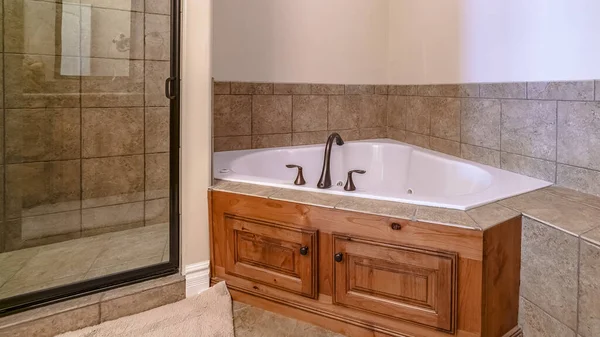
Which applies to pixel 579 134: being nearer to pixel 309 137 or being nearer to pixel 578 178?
pixel 578 178

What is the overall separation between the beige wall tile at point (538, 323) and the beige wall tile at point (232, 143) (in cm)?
170

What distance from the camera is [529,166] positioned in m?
1.72

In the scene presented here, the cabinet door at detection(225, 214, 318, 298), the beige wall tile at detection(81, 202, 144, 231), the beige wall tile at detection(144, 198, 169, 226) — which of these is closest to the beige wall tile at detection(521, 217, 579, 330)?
the cabinet door at detection(225, 214, 318, 298)

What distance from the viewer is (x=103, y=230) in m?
2.06

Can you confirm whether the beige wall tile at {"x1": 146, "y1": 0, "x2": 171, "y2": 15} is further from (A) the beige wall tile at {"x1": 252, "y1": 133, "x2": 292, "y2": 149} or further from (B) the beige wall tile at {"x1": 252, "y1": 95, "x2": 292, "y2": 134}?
(A) the beige wall tile at {"x1": 252, "y1": 133, "x2": 292, "y2": 149}

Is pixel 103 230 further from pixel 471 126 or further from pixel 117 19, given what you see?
pixel 471 126

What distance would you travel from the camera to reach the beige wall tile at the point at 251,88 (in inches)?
90.9

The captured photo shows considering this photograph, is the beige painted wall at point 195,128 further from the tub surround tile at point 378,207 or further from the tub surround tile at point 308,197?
the tub surround tile at point 378,207

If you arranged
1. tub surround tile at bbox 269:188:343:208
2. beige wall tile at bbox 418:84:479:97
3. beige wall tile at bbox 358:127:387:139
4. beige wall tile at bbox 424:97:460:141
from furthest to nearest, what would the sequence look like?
beige wall tile at bbox 358:127:387:139 < beige wall tile at bbox 424:97:460:141 < beige wall tile at bbox 418:84:479:97 < tub surround tile at bbox 269:188:343:208

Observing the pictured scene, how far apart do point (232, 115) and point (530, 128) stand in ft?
5.39

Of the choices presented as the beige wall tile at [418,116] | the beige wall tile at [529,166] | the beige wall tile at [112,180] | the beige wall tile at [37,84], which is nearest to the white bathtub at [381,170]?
the beige wall tile at [529,166]

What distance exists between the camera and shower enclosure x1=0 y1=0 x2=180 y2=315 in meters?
1.66

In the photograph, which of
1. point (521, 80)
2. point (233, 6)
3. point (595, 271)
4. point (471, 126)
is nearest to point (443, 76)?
point (471, 126)

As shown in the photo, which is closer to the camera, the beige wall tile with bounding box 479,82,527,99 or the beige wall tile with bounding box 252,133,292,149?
the beige wall tile with bounding box 479,82,527,99
